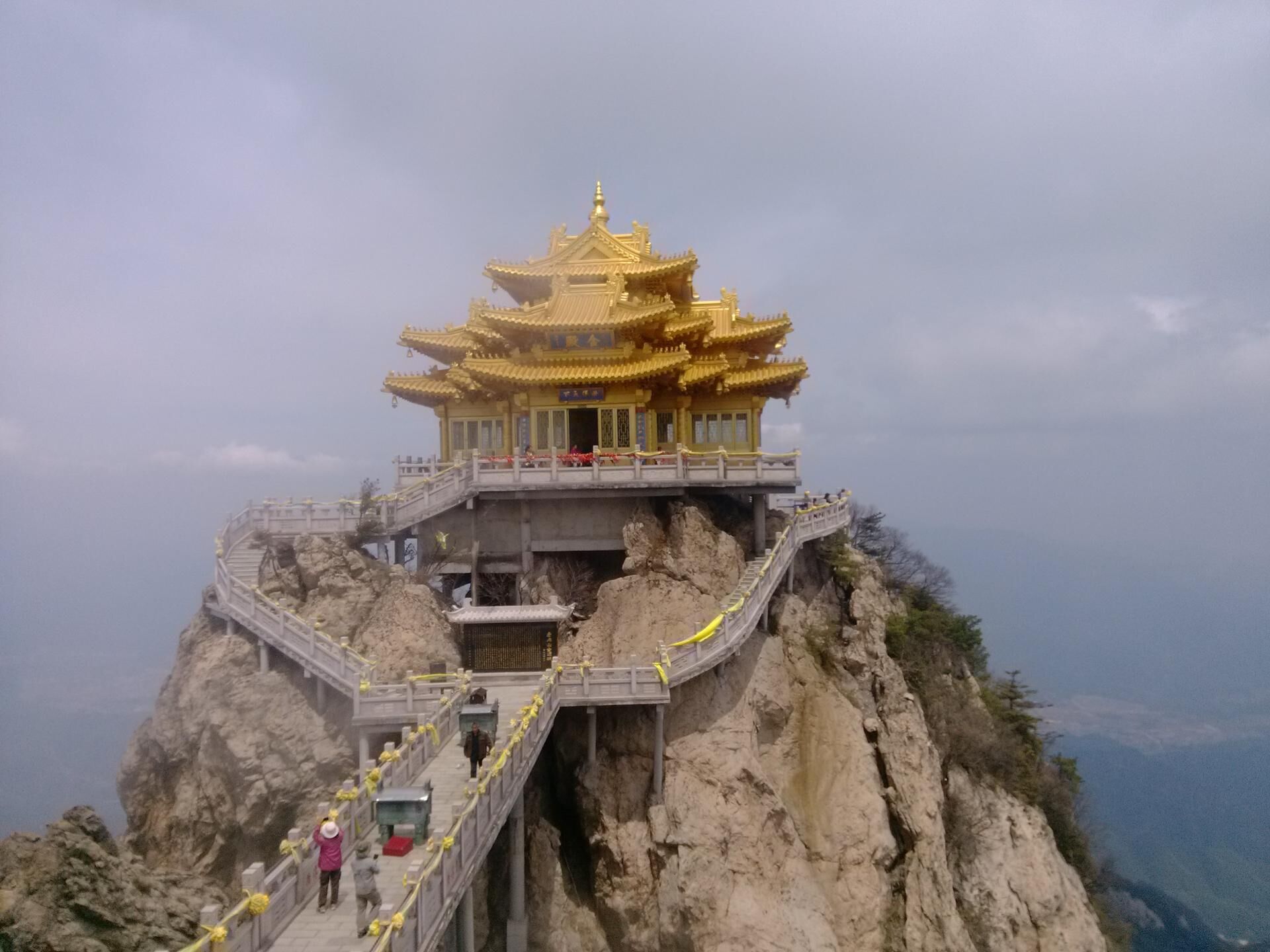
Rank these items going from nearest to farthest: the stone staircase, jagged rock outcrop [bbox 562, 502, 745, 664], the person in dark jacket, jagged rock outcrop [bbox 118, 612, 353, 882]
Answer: the person in dark jacket, jagged rock outcrop [bbox 118, 612, 353, 882], the stone staircase, jagged rock outcrop [bbox 562, 502, 745, 664]

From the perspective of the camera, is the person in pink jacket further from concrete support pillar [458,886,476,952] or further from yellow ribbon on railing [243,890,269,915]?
concrete support pillar [458,886,476,952]

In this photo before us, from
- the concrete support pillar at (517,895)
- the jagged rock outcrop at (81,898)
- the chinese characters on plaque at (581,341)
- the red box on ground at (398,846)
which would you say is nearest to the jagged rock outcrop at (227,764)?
the concrete support pillar at (517,895)

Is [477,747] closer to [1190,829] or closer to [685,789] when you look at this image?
[685,789]

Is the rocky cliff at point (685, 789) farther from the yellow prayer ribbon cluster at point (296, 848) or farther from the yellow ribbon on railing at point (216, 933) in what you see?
the yellow ribbon on railing at point (216, 933)

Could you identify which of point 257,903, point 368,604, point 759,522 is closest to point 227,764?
point 368,604

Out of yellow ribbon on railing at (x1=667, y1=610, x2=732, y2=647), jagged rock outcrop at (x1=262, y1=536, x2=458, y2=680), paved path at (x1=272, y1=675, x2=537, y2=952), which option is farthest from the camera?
jagged rock outcrop at (x1=262, y1=536, x2=458, y2=680)

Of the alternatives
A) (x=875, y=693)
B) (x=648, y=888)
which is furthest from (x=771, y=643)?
(x=648, y=888)

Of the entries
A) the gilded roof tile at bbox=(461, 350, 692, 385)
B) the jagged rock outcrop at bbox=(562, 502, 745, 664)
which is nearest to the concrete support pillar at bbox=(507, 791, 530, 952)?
the jagged rock outcrop at bbox=(562, 502, 745, 664)
